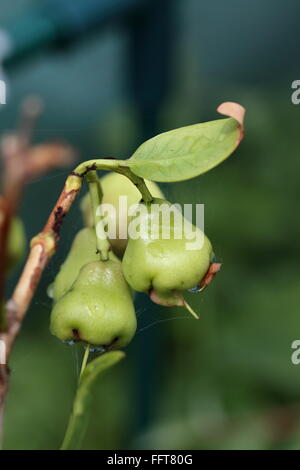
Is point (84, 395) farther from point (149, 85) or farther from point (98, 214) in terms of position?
point (149, 85)

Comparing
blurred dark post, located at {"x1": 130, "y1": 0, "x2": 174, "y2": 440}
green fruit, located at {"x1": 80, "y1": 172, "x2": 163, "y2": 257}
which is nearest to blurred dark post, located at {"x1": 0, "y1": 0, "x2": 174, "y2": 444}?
blurred dark post, located at {"x1": 130, "y1": 0, "x2": 174, "y2": 440}

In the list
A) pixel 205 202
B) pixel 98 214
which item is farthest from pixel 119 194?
pixel 205 202

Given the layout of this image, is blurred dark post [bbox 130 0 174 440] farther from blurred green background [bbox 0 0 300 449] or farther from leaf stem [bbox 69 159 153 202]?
leaf stem [bbox 69 159 153 202]

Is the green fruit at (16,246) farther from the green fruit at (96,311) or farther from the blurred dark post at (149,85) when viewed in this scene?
the blurred dark post at (149,85)

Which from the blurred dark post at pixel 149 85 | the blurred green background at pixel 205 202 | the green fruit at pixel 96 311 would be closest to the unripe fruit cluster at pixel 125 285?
the green fruit at pixel 96 311

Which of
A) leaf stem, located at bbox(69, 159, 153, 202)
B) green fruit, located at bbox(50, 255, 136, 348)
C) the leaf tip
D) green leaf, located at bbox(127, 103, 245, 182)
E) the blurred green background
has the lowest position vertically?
the blurred green background

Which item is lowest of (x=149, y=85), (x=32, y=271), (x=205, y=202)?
(x=205, y=202)
